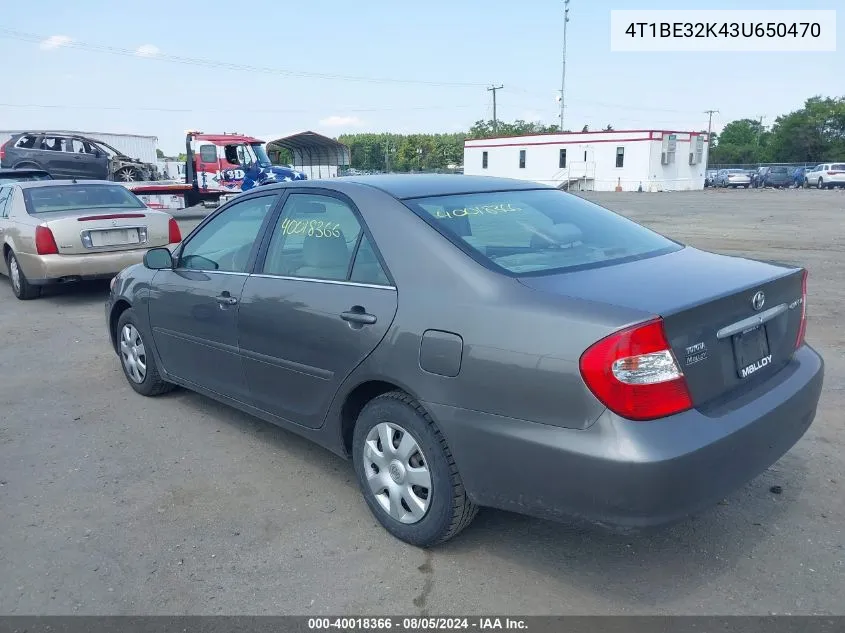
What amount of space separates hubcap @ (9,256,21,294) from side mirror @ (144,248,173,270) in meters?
5.45

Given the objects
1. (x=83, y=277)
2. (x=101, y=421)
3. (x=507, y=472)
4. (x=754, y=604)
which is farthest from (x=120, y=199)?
(x=754, y=604)

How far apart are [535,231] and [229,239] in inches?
74.5

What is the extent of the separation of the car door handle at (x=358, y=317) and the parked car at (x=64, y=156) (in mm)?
20992

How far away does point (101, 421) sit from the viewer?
4789 millimetres

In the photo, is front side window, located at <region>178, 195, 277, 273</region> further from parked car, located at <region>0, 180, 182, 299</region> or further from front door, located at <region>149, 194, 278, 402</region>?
parked car, located at <region>0, 180, 182, 299</region>

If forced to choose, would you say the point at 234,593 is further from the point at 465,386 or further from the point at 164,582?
the point at 465,386

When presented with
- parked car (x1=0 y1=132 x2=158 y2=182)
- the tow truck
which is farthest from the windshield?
parked car (x1=0 y1=132 x2=158 y2=182)

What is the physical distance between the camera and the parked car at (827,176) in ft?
137

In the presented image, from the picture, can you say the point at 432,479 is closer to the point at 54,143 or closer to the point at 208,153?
the point at 208,153

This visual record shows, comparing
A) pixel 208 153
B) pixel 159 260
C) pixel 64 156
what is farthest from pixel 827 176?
pixel 159 260

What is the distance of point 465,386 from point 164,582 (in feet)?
4.99

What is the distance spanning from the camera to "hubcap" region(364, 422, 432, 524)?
3.03 metres

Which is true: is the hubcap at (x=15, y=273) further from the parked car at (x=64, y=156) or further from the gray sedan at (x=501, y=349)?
the parked car at (x=64, y=156)

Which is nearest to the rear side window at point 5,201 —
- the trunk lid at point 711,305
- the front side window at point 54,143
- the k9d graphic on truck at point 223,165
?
the trunk lid at point 711,305
